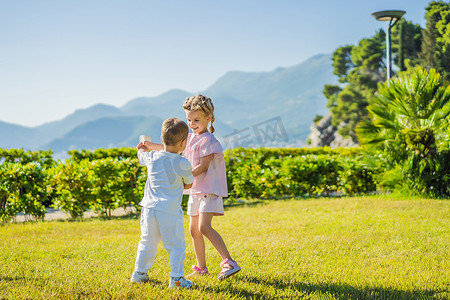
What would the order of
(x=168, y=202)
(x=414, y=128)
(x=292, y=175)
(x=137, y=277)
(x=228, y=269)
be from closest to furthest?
(x=168, y=202) → (x=137, y=277) → (x=228, y=269) → (x=414, y=128) → (x=292, y=175)

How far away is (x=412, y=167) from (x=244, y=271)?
6.62 meters

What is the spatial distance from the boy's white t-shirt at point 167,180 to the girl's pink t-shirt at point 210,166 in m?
0.34

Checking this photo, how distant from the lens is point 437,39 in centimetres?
3344

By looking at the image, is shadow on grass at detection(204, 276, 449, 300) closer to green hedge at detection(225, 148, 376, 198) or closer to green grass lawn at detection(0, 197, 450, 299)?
green grass lawn at detection(0, 197, 450, 299)

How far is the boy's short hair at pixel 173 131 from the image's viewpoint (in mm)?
3289

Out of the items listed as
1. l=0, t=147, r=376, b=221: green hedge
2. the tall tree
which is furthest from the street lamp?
the tall tree

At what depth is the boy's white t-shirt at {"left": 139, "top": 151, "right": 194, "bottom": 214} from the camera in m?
3.25

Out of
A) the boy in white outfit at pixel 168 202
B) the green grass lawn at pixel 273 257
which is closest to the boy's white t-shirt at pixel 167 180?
the boy in white outfit at pixel 168 202

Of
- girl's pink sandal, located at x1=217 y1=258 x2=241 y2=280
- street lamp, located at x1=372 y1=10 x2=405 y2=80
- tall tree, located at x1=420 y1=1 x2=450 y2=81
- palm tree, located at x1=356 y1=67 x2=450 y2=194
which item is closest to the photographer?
girl's pink sandal, located at x1=217 y1=258 x2=241 y2=280

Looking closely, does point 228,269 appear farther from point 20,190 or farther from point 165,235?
point 20,190

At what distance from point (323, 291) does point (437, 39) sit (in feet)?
116

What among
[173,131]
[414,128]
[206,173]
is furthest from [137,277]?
[414,128]

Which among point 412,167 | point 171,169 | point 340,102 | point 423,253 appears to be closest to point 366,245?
point 423,253

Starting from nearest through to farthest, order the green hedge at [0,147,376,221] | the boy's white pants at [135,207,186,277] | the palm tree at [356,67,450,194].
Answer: the boy's white pants at [135,207,186,277]
the green hedge at [0,147,376,221]
the palm tree at [356,67,450,194]
